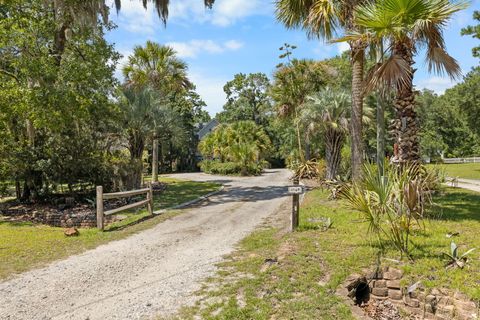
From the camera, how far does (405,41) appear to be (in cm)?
827

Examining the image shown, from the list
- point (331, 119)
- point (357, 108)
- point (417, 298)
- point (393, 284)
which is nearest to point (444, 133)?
point (331, 119)

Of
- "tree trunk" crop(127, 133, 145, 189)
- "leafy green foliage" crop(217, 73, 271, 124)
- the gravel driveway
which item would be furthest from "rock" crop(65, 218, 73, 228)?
"leafy green foliage" crop(217, 73, 271, 124)

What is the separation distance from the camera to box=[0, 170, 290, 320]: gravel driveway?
453 centimetres

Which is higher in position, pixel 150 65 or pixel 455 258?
pixel 150 65

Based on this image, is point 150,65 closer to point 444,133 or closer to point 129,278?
point 129,278

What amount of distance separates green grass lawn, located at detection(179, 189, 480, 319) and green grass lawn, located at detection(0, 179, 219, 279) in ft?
11.1

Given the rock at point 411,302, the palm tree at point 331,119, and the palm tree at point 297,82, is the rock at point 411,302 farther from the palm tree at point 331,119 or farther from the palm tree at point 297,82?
the palm tree at point 297,82

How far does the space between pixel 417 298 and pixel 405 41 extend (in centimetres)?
606

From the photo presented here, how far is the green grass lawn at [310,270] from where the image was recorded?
→ 4.41m

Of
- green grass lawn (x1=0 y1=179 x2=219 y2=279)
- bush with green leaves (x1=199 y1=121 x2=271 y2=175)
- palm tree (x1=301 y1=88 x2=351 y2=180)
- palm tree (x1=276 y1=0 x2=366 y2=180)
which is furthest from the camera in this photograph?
bush with green leaves (x1=199 y1=121 x2=271 y2=175)

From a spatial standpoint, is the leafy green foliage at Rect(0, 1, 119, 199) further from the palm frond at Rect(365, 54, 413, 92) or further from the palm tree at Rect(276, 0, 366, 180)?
the palm frond at Rect(365, 54, 413, 92)

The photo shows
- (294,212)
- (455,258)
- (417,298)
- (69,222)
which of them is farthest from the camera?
(69,222)

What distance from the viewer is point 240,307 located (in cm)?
442

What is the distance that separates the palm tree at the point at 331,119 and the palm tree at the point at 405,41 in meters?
5.97
